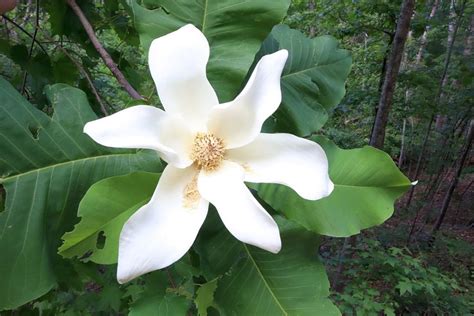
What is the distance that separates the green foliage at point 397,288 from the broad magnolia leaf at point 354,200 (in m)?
2.99

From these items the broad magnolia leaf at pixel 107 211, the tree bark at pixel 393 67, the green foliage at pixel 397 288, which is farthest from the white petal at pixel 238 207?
the tree bark at pixel 393 67

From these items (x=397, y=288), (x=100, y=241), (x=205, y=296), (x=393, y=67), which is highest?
(x=100, y=241)

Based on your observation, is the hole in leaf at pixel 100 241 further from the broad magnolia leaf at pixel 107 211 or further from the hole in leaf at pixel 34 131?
the hole in leaf at pixel 34 131

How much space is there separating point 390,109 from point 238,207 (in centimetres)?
480

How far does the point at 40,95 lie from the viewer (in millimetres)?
2232

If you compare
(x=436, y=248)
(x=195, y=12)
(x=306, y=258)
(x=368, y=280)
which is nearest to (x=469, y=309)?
(x=368, y=280)

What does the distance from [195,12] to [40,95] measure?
1.41 metres

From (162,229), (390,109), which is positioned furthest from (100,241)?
(390,109)

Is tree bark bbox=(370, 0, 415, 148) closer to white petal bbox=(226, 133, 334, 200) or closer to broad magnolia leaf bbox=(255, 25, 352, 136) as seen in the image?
broad magnolia leaf bbox=(255, 25, 352, 136)

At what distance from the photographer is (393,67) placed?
13.7 feet

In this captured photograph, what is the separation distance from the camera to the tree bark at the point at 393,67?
4031mm

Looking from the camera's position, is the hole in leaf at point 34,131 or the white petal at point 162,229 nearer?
the white petal at point 162,229

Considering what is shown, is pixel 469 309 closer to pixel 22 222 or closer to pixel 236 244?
pixel 236 244

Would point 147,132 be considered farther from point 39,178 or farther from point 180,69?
point 39,178
